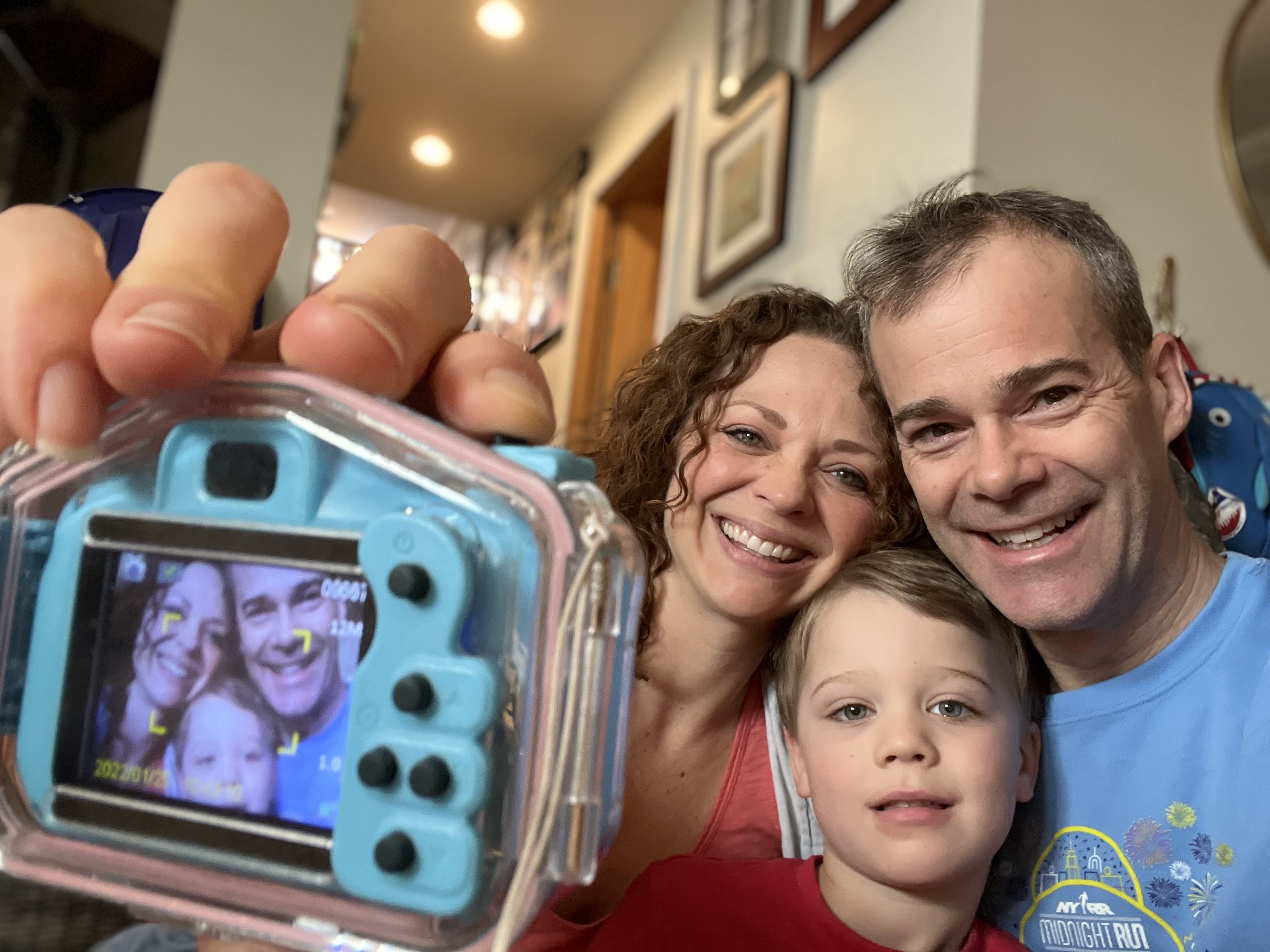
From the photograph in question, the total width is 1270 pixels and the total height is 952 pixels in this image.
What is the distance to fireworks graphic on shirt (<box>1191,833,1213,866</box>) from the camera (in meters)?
0.69

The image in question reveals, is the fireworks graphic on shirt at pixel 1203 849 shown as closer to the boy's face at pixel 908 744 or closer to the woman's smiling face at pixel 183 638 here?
the boy's face at pixel 908 744

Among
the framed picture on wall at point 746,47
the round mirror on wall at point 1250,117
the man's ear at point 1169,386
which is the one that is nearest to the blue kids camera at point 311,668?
the man's ear at point 1169,386

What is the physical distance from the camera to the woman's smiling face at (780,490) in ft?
2.76

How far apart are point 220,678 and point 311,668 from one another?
5 cm

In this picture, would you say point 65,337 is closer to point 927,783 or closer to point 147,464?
point 147,464

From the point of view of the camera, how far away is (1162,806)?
72 cm

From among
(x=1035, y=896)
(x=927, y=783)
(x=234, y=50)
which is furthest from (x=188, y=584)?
(x=234, y=50)

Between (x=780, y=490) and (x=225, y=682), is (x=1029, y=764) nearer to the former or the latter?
(x=780, y=490)

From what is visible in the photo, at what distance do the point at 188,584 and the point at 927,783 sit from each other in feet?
1.71

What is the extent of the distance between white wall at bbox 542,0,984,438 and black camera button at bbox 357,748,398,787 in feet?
3.48

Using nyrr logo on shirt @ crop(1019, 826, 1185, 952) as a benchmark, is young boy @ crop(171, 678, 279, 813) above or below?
above

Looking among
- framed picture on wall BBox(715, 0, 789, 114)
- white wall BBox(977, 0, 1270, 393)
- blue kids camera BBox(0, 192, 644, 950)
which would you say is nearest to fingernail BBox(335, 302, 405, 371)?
blue kids camera BBox(0, 192, 644, 950)

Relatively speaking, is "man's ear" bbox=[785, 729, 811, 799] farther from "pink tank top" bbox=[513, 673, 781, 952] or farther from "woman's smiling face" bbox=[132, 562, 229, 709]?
"woman's smiling face" bbox=[132, 562, 229, 709]

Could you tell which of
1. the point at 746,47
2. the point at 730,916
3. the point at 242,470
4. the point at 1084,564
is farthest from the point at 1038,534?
the point at 746,47
